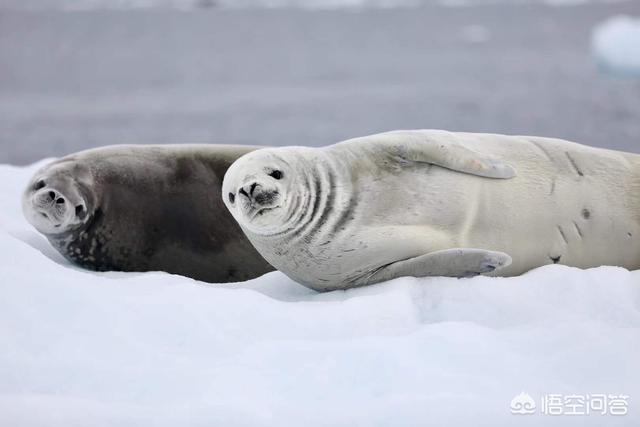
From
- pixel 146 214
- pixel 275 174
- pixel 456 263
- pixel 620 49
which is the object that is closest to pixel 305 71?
pixel 620 49

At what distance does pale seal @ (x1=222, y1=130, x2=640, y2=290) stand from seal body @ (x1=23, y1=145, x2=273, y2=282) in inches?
28.7

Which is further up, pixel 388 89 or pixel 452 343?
pixel 452 343

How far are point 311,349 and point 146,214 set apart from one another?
77.0 inches

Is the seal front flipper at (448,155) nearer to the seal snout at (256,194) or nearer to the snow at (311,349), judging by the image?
the snow at (311,349)

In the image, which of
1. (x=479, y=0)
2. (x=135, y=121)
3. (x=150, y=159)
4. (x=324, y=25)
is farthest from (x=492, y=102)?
(x=479, y=0)

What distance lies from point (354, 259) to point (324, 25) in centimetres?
4205

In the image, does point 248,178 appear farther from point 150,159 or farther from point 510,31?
point 510,31

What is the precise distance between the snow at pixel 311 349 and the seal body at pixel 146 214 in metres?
0.78

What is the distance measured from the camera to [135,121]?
20.3 metres

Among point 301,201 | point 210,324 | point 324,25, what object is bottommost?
point 324,25

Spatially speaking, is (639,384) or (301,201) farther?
(301,201)

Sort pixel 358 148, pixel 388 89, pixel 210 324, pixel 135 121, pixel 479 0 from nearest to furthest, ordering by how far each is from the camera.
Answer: pixel 210 324 → pixel 358 148 → pixel 135 121 → pixel 388 89 → pixel 479 0

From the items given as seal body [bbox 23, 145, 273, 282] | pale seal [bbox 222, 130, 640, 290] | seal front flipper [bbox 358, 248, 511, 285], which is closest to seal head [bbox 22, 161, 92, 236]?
seal body [bbox 23, 145, 273, 282]

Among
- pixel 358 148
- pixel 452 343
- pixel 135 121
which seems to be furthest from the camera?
pixel 135 121
